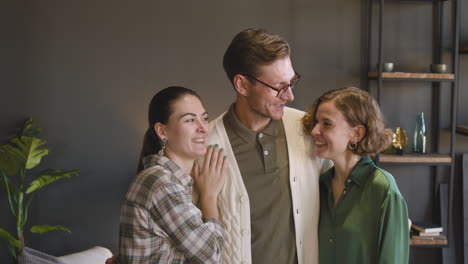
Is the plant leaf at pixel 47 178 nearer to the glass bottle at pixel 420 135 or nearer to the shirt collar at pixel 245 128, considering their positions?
the shirt collar at pixel 245 128

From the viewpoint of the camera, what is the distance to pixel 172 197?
1.60m

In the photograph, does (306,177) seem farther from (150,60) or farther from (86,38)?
(86,38)

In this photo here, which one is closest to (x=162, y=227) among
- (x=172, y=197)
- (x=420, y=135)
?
(x=172, y=197)

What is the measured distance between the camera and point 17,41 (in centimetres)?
395

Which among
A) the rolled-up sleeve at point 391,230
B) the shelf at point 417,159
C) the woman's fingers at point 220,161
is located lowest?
the shelf at point 417,159

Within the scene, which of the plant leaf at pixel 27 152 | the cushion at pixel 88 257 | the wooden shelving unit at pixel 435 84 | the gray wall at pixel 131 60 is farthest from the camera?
the gray wall at pixel 131 60

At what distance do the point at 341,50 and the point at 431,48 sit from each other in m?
0.69

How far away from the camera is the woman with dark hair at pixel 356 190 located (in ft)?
5.79

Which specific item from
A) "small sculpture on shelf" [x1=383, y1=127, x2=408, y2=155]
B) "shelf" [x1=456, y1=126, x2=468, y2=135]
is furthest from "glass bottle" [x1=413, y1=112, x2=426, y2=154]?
"shelf" [x1=456, y1=126, x2=468, y2=135]

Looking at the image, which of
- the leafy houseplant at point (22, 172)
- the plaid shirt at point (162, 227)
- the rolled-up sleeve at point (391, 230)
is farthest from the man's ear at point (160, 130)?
the leafy houseplant at point (22, 172)

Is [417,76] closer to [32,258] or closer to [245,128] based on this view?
[245,128]

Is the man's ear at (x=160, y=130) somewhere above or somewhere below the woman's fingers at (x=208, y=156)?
above

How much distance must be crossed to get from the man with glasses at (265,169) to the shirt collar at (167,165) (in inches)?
8.7

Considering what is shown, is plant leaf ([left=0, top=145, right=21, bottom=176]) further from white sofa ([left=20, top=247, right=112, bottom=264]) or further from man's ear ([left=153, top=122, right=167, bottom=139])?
man's ear ([left=153, top=122, right=167, bottom=139])
